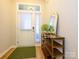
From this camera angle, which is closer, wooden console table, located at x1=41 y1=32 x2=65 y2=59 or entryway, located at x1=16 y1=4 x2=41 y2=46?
wooden console table, located at x1=41 y1=32 x2=65 y2=59

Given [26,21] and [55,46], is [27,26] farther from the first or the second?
[55,46]

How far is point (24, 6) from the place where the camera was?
6051 millimetres

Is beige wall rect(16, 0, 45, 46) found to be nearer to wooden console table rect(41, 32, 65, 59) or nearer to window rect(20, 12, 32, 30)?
window rect(20, 12, 32, 30)

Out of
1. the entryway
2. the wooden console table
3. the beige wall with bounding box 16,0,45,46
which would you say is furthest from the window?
the wooden console table

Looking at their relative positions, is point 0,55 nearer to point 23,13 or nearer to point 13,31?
point 13,31

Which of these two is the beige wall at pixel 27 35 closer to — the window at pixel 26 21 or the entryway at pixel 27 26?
the entryway at pixel 27 26

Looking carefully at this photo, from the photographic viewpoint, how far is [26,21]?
607 centimetres

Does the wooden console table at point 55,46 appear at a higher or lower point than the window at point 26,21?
lower

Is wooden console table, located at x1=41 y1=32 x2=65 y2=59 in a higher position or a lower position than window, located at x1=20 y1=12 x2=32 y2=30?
lower

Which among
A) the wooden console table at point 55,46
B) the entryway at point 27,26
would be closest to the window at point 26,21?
the entryway at point 27,26

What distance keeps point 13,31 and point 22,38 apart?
0.64 metres

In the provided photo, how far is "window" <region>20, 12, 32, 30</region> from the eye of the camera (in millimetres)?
6018

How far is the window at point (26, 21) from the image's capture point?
19.7ft

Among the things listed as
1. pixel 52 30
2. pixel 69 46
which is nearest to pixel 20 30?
pixel 52 30
